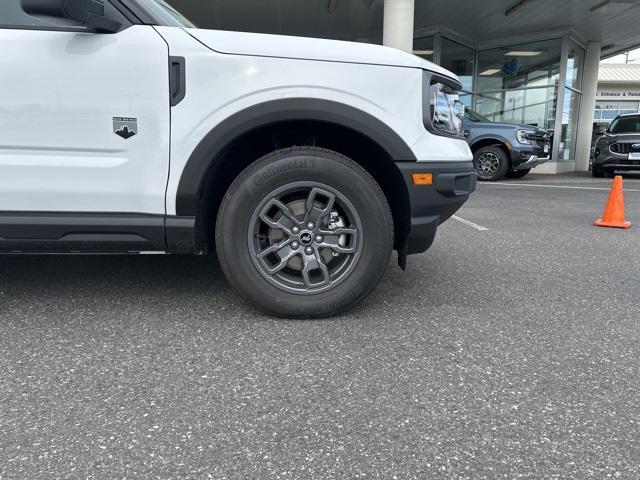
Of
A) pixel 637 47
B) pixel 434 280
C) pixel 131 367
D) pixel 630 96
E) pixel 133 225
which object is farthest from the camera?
pixel 630 96

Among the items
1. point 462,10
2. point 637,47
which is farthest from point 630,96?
point 462,10

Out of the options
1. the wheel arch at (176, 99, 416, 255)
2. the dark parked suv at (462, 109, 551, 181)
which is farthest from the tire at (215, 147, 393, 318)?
the dark parked suv at (462, 109, 551, 181)

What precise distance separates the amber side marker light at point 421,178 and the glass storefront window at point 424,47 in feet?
44.4

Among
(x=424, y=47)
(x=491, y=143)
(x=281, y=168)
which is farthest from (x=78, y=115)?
(x=424, y=47)

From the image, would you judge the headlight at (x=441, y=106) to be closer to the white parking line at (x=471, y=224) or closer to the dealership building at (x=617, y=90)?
the white parking line at (x=471, y=224)

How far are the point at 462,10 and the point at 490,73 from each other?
3.12m

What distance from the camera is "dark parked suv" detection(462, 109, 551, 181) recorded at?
1055cm

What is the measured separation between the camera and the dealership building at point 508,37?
1308 centimetres

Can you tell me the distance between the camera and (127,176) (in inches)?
91.4

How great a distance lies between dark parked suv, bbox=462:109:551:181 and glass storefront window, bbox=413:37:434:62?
4.84 m

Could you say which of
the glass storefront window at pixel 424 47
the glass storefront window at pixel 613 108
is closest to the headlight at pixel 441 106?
the glass storefront window at pixel 424 47

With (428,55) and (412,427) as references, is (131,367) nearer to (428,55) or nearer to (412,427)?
(412,427)

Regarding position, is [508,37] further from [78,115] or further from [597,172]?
[78,115]

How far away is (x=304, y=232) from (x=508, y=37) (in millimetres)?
15381
